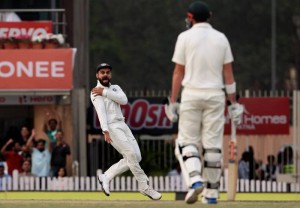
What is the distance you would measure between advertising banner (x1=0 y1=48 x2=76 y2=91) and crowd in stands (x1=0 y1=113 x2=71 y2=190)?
1153 millimetres

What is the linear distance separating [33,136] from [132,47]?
6678cm

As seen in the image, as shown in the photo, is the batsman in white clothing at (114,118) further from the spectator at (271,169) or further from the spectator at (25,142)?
the spectator at (271,169)

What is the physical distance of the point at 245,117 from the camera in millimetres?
38844

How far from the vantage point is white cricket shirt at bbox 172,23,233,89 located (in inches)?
707

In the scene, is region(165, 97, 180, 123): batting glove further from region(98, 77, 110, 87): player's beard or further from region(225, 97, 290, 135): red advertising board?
region(225, 97, 290, 135): red advertising board

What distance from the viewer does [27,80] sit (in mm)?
37031

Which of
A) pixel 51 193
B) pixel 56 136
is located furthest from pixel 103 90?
pixel 56 136

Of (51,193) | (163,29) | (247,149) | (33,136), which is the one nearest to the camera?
(51,193)

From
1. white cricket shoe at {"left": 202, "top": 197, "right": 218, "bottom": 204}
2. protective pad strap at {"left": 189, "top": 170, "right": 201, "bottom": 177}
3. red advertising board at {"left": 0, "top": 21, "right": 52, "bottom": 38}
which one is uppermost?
red advertising board at {"left": 0, "top": 21, "right": 52, "bottom": 38}

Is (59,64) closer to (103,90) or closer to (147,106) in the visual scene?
(147,106)

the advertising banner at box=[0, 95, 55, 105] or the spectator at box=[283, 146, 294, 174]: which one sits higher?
the advertising banner at box=[0, 95, 55, 105]

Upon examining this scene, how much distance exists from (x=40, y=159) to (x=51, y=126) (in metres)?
1.75

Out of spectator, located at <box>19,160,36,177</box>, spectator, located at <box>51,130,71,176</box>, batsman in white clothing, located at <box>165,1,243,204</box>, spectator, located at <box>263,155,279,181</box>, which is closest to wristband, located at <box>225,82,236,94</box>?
batsman in white clothing, located at <box>165,1,243,204</box>

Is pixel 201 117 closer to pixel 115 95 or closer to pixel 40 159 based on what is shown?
pixel 115 95
